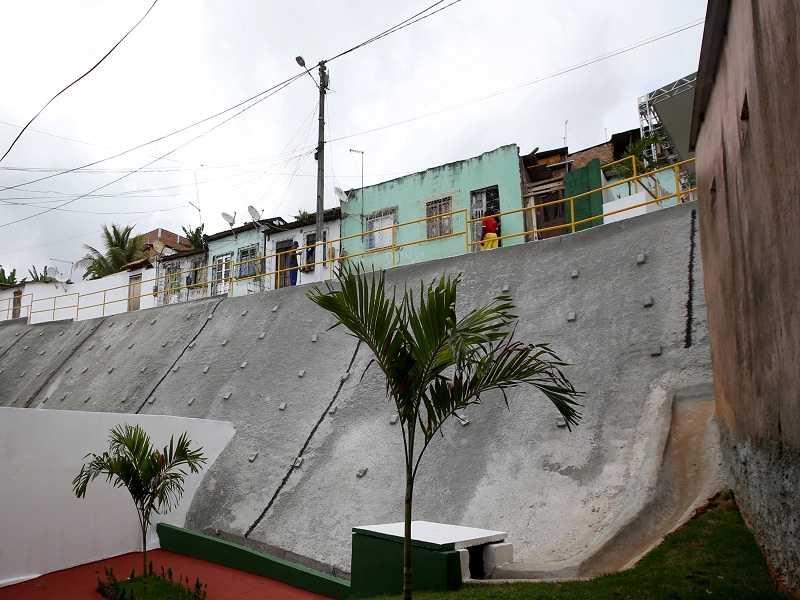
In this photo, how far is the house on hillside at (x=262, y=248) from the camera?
23.2 meters

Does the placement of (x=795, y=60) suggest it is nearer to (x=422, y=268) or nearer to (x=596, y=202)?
(x=422, y=268)

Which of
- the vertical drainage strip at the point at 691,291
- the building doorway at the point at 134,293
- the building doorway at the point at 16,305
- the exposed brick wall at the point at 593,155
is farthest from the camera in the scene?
the building doorway at the point at 16,305

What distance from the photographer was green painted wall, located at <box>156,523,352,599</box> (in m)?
7.91

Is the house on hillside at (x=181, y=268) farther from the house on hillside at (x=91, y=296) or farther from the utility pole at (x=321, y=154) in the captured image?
the utility pole at (x=321, y=154)

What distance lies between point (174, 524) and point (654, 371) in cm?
833

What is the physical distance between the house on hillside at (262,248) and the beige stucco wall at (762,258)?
17.1m

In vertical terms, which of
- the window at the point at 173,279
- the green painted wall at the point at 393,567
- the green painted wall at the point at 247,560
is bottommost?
the green painted wall at the point at 247,560

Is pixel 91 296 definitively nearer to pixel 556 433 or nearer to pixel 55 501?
pixel 55 501

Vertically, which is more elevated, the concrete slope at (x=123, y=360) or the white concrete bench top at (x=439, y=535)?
the concrete slope at (x=123, y=360)

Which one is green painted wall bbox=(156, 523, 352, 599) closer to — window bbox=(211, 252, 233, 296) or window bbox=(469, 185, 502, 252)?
window bbox=(469, 185, 502, 252)

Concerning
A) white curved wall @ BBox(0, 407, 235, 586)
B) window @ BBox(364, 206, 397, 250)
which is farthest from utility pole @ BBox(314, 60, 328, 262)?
white curved wall @ BBox(0, 407, 235, 586)

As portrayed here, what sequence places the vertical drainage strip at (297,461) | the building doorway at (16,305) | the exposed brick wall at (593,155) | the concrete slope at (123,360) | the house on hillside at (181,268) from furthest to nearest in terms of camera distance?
the building doorway at (16,305) < the house on hillside at (181,268) < the exposed brick wall at (593,155) < the concrete slope at (123,360) < the vertical drainage strip at (297,461)

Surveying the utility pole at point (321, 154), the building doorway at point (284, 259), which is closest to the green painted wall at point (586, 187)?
the utility pole at point (321, 154)

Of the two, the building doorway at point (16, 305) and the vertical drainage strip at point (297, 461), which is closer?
the vertical drainage strip at point (297, 461)
